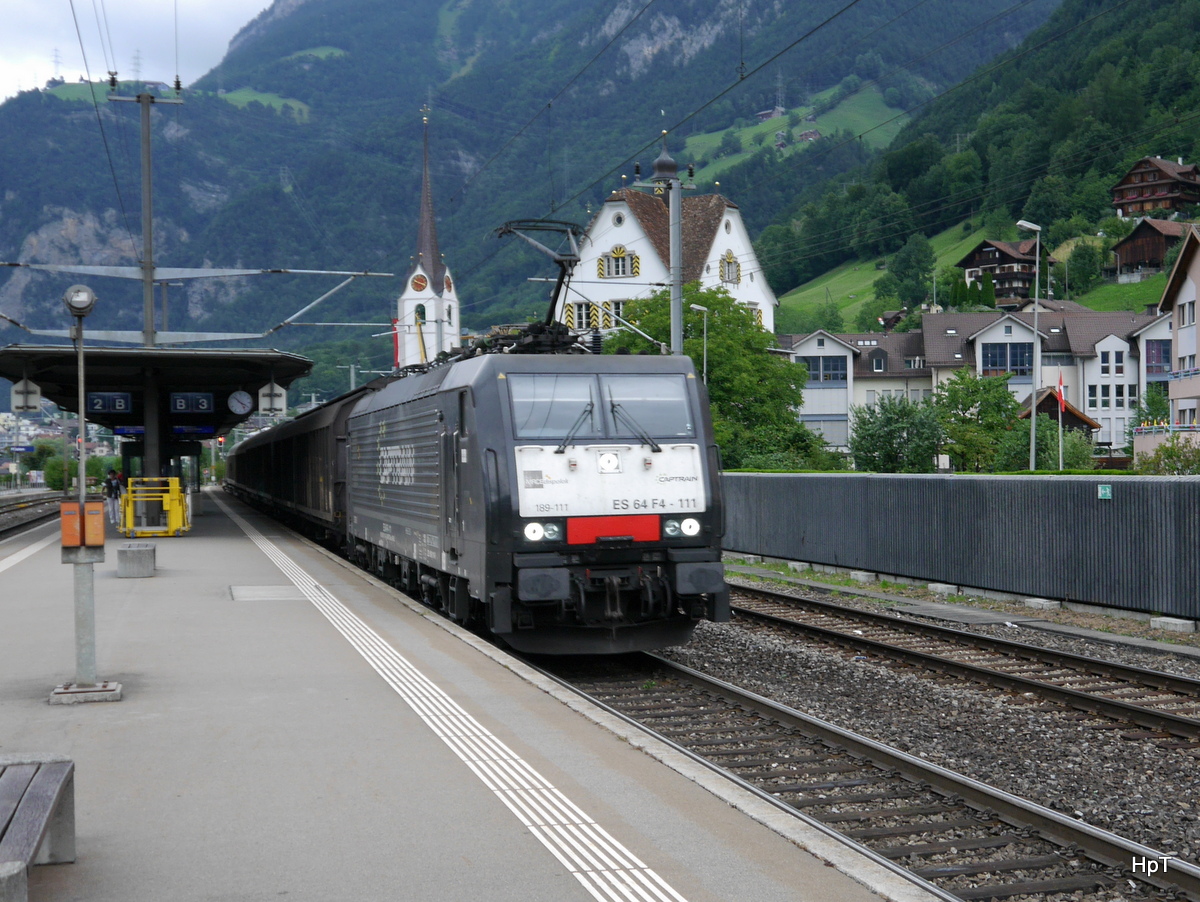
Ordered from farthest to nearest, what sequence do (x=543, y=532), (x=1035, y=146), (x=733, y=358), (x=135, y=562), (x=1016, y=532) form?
(x=1035, y=146), (x=733, y=358), (x=135, y=562), (x=1016, y=532), (x=543, y=532)

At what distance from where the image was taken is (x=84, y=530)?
866cm

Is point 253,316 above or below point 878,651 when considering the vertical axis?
above

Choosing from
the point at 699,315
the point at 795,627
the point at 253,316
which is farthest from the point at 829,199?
the point at 795,627

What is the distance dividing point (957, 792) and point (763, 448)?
36.4 metres

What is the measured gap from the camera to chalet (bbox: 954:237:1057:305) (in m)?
123

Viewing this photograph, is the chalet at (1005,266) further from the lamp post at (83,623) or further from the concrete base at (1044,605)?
the lamp post at (83,623)

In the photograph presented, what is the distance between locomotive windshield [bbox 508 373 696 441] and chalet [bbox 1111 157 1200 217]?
125780 mm

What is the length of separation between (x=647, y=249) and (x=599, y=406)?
66.7 meters

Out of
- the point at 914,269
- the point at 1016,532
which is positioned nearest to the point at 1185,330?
the point at 1016,532

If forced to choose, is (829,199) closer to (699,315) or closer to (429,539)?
(699,315)

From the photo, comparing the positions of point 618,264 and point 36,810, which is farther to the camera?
point 618,264

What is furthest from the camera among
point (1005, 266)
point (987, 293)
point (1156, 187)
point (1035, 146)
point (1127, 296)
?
point (1035, 146)

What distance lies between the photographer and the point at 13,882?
3.88 metres

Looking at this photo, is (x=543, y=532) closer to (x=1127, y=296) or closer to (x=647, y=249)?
(x=647, y=249)
